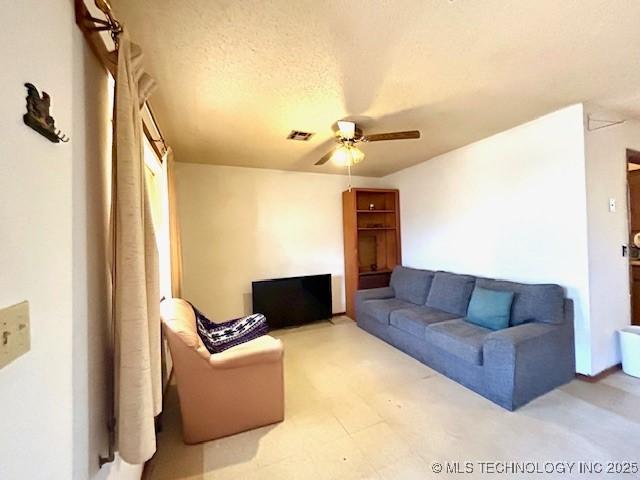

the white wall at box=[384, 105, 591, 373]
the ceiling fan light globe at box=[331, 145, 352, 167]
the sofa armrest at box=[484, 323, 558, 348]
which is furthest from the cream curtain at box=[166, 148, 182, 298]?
the white wall at box=[384, 105, 591, 373]

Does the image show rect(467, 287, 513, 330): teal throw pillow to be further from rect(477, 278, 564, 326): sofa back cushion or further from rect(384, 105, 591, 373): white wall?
rect(384, 105, 591, 373): white wall

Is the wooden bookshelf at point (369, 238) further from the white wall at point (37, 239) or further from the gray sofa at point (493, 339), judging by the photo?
the white wall at point (37, 239)

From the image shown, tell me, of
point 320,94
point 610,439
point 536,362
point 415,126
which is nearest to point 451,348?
point 536,362

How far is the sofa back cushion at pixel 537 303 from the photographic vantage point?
8.19 feet

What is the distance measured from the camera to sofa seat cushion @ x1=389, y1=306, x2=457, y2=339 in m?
3.04

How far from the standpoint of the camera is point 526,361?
2195 millimetres

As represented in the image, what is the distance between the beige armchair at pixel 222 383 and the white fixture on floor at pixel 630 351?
3.10m

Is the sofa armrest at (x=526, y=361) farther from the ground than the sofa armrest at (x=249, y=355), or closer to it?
closer to it

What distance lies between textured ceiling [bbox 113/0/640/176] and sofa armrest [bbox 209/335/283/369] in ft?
6.11

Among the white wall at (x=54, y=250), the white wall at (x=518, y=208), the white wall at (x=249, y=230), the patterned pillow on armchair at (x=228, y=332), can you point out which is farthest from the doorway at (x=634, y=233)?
the white wall at (x=54, y=250)

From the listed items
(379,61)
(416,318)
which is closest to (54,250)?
(379,61)

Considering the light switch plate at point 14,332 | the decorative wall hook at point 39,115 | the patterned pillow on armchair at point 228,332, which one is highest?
the decorative wall hook at point 39,115

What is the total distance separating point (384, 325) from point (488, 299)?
49.7 inches

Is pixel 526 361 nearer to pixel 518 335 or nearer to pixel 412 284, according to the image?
pixel 518 335
